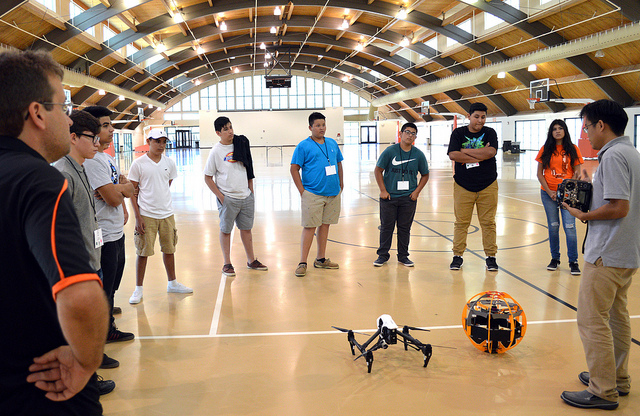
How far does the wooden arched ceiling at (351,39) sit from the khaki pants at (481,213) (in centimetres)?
1401

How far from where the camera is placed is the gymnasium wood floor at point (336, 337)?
289 centimetres

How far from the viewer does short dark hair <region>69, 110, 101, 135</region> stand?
10.2ft

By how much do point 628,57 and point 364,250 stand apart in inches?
793

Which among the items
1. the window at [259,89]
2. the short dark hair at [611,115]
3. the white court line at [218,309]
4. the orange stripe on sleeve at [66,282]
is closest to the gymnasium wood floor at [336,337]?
the white court line at [218,309]

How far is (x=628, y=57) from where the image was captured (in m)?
21.3

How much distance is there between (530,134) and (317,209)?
32.1 m

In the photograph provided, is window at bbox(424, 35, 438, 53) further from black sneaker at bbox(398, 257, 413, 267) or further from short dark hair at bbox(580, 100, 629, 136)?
short dark hair at bbox(580, 100, 629, 136)

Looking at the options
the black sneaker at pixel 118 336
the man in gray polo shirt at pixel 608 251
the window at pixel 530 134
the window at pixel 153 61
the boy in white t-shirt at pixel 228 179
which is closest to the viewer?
the man in gray polo shirt at pixel 608 251

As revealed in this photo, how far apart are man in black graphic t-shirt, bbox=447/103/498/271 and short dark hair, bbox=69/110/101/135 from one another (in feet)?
12.6

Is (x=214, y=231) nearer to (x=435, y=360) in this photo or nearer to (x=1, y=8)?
(x=435, y=360)

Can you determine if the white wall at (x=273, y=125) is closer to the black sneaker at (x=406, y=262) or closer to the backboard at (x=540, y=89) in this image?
the backboard at (x=540, y=89)

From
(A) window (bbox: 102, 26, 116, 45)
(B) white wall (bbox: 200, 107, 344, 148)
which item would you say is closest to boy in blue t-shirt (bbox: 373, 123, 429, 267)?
(A) window (bbox: 102, 26, 116, 45)

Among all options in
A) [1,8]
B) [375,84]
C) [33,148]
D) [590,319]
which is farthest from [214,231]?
[375,84]

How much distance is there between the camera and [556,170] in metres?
5.78
